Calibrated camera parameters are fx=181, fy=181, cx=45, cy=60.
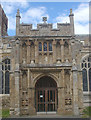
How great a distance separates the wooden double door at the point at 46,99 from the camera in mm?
16188

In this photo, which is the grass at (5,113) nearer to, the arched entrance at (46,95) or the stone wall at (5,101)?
the stone wall at (5,101)

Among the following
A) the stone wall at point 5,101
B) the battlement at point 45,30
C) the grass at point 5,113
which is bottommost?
the grass at point 5,113

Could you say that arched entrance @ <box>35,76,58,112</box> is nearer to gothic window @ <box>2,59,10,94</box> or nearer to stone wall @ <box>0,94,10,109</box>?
stone wall @ <box>0,94,10,109</box>

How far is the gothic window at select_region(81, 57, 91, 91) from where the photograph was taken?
17.6 m

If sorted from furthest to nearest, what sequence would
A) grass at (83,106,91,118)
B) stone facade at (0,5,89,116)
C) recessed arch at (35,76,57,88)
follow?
1. recessed arch at (35,76,57,88)
2. stone facade at (0,5,89,116)
3. grass at (83,106,91,118)

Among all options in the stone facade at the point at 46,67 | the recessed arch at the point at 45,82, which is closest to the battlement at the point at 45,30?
the stone facade at the point at 46,67

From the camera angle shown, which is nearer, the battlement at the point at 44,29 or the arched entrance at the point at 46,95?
the arched entrance at the point at 46,95

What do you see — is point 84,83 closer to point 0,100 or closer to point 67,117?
point 67,117

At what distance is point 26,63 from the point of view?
16.4 m

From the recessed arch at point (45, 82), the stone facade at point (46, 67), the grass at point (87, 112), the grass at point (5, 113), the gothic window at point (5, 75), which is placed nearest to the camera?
the grass at point (5, 113)

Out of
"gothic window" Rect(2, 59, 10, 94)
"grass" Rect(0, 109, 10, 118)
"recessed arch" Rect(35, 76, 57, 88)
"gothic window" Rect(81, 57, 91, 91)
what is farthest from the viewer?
Answer: "gothic window" Rect(81, 57, 91, 91)

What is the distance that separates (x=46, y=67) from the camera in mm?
16188

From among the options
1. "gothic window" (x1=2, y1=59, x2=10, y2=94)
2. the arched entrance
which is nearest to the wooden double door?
the arched entrance

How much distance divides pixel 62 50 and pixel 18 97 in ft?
18.7
